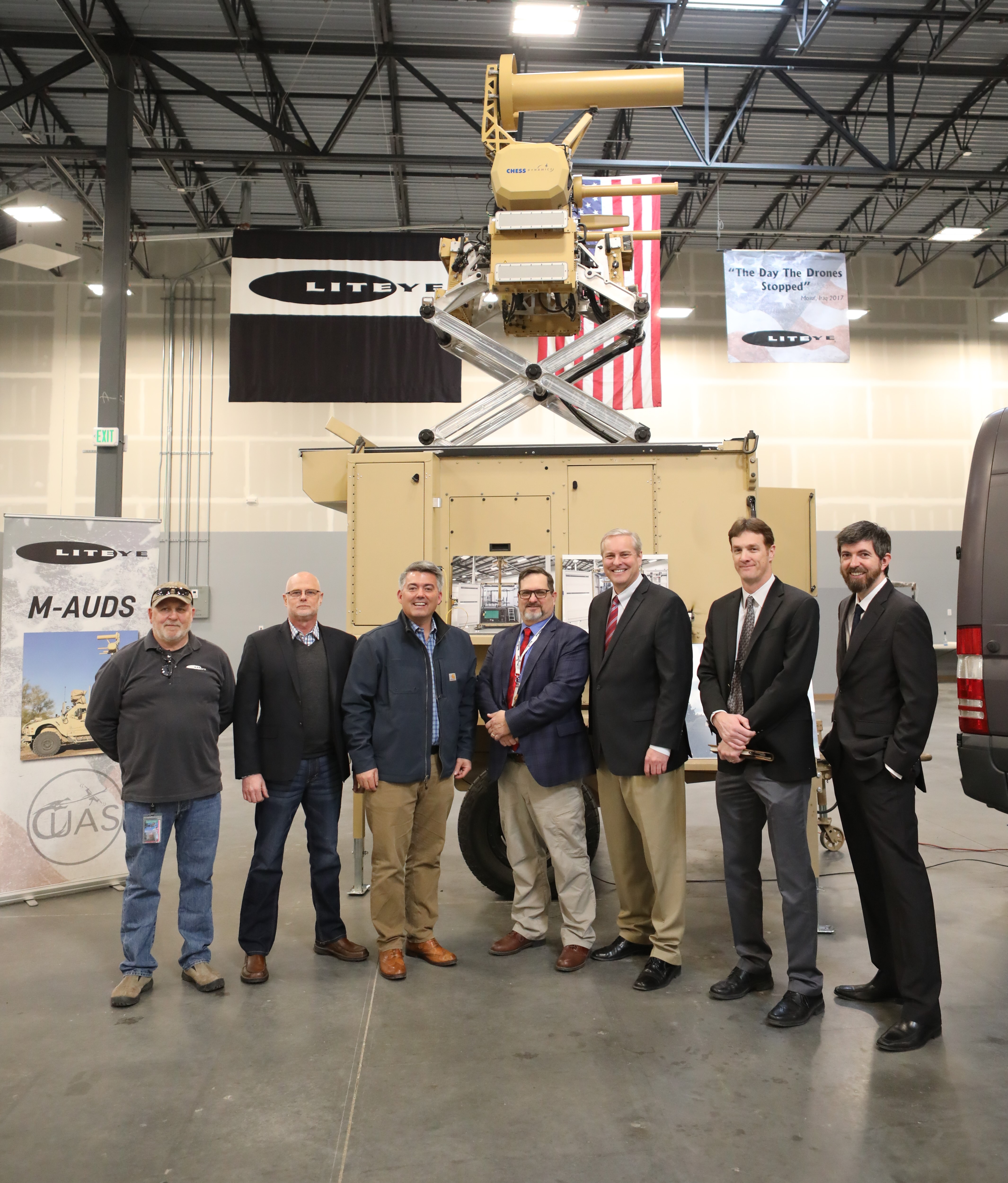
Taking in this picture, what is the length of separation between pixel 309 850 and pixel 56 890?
6.27 ft

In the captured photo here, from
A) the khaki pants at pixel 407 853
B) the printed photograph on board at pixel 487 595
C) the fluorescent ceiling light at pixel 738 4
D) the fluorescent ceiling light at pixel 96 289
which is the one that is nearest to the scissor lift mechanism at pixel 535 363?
the printed photograph on board at pixel 487 595

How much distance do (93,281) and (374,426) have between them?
17.9 feet

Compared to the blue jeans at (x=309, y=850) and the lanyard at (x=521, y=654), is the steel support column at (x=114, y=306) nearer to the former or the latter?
the blue jeans at (x=309, y=850)

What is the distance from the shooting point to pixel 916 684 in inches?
118

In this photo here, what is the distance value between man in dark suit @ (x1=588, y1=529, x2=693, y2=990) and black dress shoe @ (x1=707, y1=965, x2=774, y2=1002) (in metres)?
0.23

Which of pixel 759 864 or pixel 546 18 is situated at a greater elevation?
pixel 546 18

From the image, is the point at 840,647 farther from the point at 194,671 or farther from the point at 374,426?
the point at 374,426

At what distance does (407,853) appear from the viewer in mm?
3902

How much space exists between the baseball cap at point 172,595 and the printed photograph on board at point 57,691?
146 centimetres

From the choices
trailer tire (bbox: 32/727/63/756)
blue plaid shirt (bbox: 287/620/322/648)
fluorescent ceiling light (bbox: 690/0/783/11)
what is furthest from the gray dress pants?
fluorescent ceiling light (bbox: 690/0/783/11)

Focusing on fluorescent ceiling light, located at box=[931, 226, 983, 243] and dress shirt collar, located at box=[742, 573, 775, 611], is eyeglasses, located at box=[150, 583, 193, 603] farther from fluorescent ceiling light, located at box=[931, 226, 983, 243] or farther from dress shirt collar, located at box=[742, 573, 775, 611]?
fluorescent ceiling light, located at box=[931, 226, 983, 243]

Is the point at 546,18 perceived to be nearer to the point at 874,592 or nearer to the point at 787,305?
the point at 787,305

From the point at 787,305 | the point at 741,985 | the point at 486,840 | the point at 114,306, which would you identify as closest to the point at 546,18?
the point at 787,305

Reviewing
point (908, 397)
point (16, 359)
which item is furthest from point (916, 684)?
point (16, 359)
